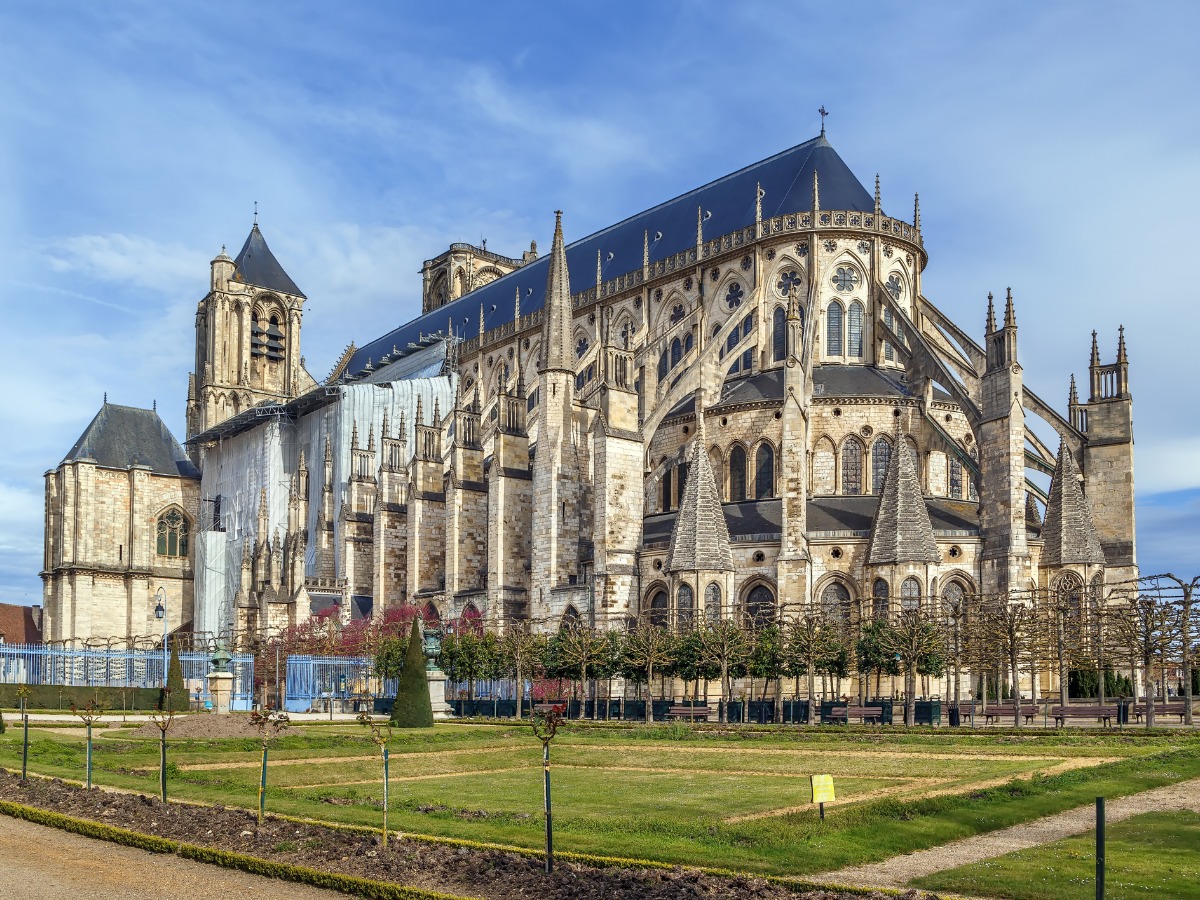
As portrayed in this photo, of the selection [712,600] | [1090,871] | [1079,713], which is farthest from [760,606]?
[1090,871]

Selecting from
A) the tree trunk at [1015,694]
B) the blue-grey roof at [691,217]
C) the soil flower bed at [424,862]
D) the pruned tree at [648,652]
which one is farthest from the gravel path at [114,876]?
the blue-grey roof at [691,217]

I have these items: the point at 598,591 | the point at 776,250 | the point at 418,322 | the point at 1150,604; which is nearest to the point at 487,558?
the point at 598,591

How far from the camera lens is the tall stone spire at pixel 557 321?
48.7 m

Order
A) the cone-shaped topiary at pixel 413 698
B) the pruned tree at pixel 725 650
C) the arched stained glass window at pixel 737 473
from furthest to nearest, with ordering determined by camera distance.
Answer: the arched stained glass window at pixel 737 473
the pruned tree at pixel 725 650
the cone-shaped topiary at pixel 413 698

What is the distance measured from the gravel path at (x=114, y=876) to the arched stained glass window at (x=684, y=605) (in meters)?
28.9

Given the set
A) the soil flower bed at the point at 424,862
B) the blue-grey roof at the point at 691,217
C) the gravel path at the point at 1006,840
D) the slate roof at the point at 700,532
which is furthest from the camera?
the blue-grey roof at the point at 691,217

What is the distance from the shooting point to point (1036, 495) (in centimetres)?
4512

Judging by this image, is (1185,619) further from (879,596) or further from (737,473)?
(737,473)

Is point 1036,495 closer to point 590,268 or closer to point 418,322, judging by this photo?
point 590,268

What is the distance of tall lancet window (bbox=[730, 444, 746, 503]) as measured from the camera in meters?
48.1

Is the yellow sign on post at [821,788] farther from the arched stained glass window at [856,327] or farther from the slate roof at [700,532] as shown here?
the arched stained glass window at [856,327]

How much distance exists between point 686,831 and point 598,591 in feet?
102

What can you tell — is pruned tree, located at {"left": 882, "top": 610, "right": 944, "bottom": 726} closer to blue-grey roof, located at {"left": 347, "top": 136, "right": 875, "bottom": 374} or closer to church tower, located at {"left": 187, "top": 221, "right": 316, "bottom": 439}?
blue-grey roof, located at {"left": 347, "top": 136, "right": 875, "bottom": 374}

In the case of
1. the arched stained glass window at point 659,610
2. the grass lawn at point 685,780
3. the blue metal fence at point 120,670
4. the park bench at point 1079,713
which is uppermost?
the arched stained glass window at point 659,610
